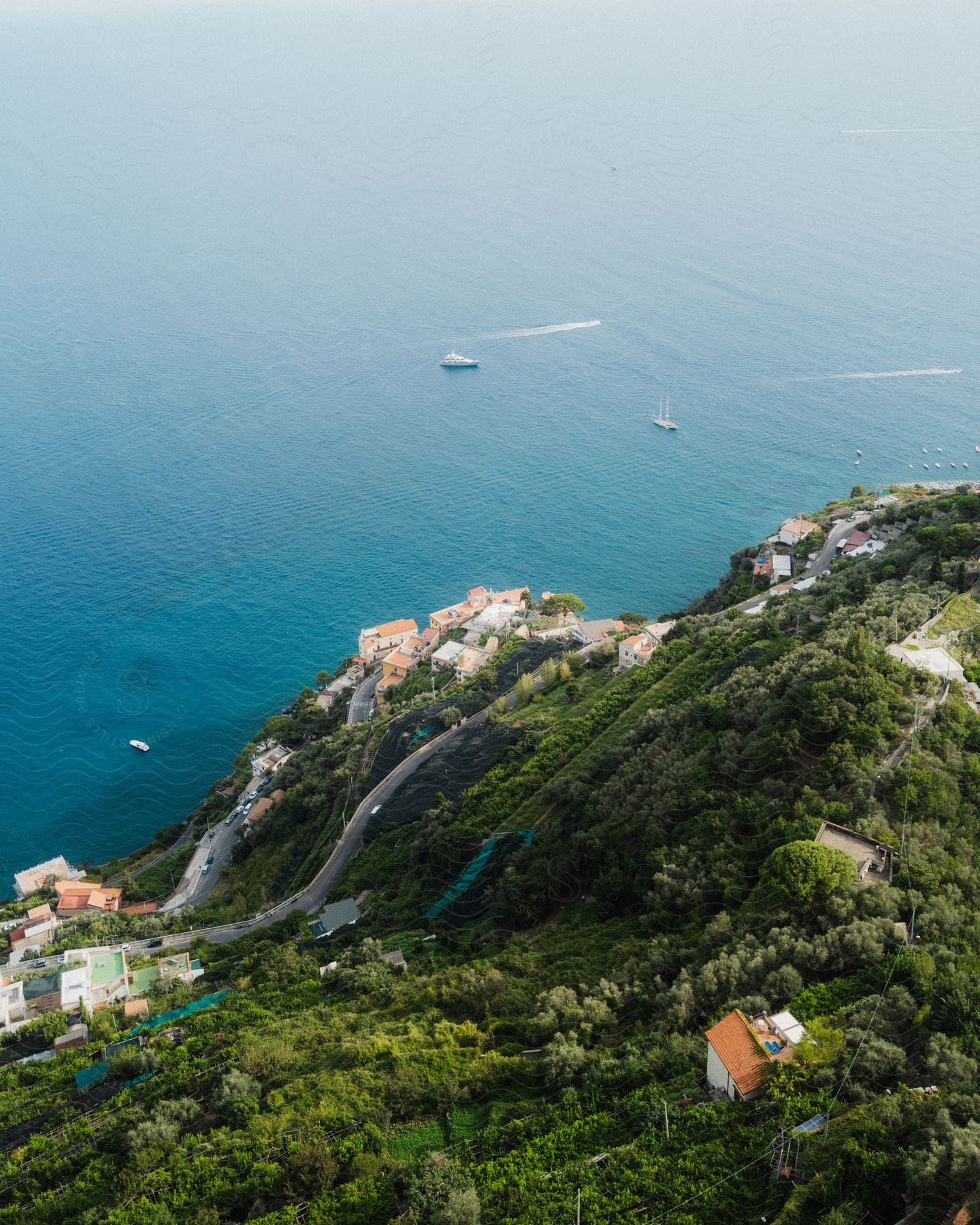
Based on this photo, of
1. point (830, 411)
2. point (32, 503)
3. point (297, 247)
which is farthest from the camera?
point (297, 247)

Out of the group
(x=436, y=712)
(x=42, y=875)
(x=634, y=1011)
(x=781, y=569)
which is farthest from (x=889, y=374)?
(x=634, y=1011)

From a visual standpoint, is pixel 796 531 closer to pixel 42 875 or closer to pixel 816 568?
pixel 816 568

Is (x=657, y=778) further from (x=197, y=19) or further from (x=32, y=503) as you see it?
(x=197, y=19)

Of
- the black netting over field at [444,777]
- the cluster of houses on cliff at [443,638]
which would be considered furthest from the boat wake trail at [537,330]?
the black netting over field at [444,777]

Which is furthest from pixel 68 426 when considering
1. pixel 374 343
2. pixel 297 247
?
pixel 297 247

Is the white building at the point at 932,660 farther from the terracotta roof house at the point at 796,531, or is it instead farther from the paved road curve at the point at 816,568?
the terracotta roof house at the point at 796,531

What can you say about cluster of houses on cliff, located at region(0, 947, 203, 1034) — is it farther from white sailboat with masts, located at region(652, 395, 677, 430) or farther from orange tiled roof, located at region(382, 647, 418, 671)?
white sailboat with masts, located at region(652, 395, 677, 430)
